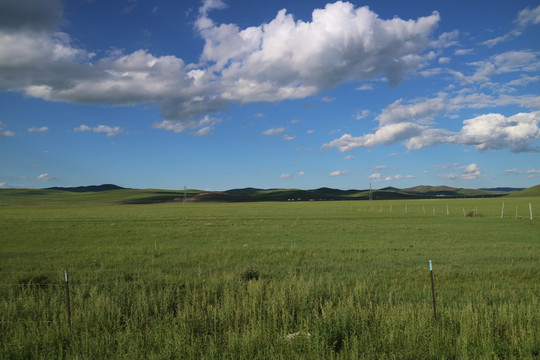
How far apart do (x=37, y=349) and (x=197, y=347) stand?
3403 millimetres

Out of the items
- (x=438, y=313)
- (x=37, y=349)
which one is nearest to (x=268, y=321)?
(x=438, y=313)

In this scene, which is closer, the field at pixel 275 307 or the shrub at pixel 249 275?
the field at pixel 275 307

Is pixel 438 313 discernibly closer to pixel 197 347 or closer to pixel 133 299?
pixel 197 347

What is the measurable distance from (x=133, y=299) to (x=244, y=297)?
334 cm

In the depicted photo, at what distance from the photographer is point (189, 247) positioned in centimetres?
2405

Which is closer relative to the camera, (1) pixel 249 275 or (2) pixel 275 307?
(2) pixel 275 307

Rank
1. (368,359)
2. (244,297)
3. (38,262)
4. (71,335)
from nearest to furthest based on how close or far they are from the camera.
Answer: (368,359), (71,335), (244,297), (38,262)

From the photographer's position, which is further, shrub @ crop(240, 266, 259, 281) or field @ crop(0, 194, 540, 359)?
shrub @ crop(240, 266, 259, 281)

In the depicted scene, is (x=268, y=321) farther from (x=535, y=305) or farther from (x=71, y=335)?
(x=535, y=305)

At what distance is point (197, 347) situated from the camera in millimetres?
7535

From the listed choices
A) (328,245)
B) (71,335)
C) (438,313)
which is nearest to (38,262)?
(71,335)

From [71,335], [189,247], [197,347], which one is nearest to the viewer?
[197,347]

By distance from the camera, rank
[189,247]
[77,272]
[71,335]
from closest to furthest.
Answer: [71,335] → [77,272] → [189,247]

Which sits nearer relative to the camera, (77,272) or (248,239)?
(77,272)
